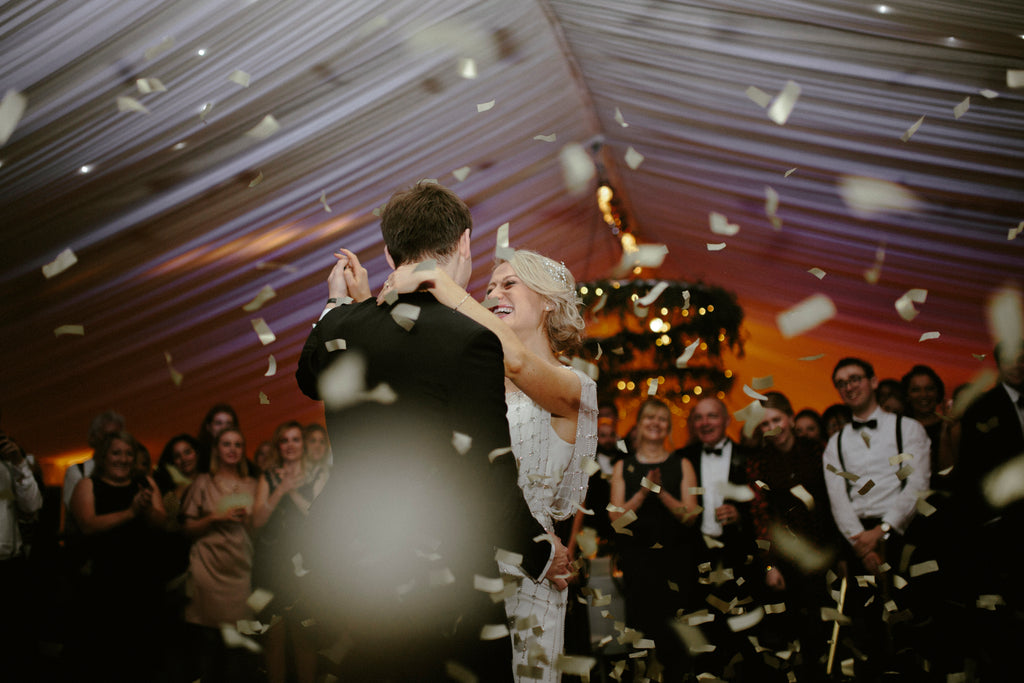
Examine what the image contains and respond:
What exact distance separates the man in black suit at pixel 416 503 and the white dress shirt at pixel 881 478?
2660mm

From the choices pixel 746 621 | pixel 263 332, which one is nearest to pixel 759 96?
pixel 263 332

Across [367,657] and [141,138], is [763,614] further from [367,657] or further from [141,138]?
Answer: [141,138]

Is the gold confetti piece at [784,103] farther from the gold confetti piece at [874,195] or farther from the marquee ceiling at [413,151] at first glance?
the gold confetti piece at [874,195]

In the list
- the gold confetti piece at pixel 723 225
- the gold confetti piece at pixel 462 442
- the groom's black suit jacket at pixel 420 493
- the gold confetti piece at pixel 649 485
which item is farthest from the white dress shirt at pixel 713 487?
the gold confetti piece at pixel 462 442

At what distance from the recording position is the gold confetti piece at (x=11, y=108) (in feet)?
8.25

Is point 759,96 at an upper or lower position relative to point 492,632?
upper

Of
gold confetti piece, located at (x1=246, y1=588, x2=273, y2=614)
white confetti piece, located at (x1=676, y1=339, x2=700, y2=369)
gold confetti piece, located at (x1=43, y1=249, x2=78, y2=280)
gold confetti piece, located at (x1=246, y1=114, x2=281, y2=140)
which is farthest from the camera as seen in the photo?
white confetti piece, located at (x1=676, y1=339, x2=700, y2=369)

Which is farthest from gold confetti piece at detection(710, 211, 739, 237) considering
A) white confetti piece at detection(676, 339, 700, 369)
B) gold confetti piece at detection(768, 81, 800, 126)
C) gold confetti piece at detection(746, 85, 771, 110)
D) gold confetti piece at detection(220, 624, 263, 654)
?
gold confetti piece at detection(220, 624, 263, 654)

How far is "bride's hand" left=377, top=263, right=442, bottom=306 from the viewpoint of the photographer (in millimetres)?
1414

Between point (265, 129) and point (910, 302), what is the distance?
364 cm

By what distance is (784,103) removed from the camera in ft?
11.0

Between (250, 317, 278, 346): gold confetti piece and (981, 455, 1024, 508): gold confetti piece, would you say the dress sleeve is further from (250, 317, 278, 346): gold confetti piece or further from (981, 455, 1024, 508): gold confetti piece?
(981, 455, 1024, 508): gold confetti piece

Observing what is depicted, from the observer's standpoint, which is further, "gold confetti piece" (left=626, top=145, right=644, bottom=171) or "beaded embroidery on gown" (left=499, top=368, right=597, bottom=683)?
"gold confetti piece" (left=626, top=145, right=644, bottom=171)

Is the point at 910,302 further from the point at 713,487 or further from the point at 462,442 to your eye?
the point at 462,442
